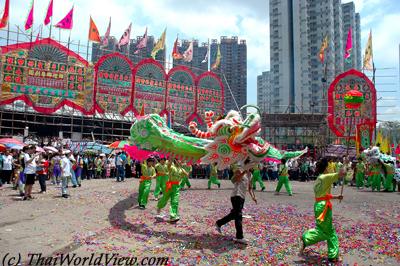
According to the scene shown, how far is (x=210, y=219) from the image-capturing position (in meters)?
8.21

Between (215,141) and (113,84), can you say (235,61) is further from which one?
(215,141)

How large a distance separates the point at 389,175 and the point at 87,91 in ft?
74.1

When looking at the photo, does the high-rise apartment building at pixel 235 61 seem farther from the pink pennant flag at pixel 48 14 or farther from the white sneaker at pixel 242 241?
the white sneaker at pixel 242 241

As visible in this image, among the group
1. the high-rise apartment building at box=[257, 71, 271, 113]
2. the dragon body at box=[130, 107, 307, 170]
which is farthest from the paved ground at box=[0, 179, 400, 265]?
the high-rise apartment building at box=[257, 71, 271, 113]

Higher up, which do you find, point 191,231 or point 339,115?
point 339,115

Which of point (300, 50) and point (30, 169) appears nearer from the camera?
point (30, 169)

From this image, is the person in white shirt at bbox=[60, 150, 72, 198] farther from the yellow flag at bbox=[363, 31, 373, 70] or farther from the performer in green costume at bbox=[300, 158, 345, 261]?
the yellow flag at bbox=[363, 31, 373, 70]

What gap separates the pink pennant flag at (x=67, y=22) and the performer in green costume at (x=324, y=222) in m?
26.5

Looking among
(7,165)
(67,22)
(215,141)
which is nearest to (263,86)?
(67,22)

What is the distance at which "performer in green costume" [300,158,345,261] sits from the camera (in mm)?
5117

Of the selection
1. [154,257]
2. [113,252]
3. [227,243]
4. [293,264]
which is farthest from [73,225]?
[293,264]

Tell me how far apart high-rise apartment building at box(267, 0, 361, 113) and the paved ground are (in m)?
45.1

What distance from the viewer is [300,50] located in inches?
2162

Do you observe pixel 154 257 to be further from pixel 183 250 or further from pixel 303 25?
pixel 303 25
